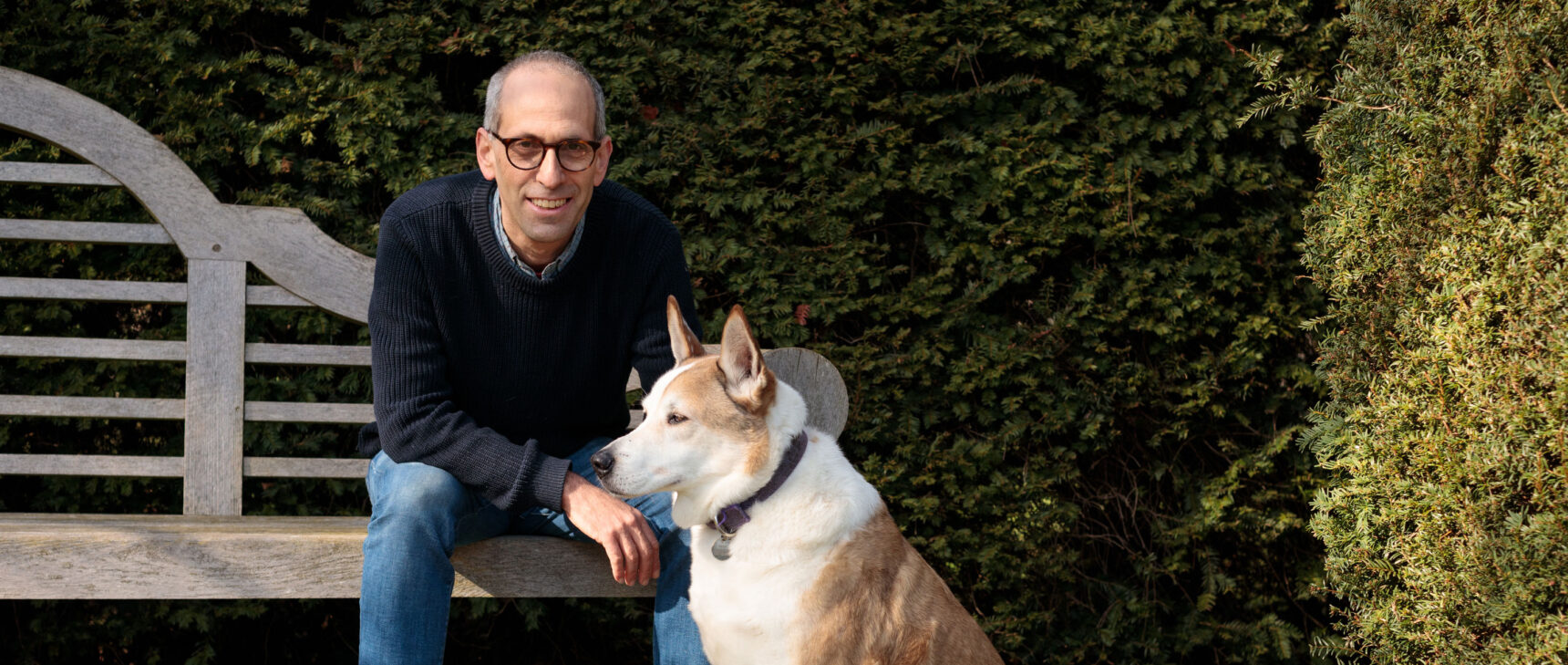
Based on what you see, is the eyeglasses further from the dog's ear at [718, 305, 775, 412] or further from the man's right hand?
the man's right hand

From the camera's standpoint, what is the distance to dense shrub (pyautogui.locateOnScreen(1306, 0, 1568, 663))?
8.52 feet

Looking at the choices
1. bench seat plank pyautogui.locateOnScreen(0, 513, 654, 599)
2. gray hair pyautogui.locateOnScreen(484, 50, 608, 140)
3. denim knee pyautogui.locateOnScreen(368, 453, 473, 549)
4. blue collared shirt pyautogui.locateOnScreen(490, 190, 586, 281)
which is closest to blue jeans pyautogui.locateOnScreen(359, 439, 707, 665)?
denim knee pyautogui.locateOnScreen(368, 453, 473, 549)

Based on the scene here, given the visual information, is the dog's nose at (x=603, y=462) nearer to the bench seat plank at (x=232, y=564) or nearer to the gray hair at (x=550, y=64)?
the bench seat plank at (x=232, y=564)

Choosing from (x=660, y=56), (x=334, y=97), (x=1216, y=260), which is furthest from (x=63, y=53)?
(x=1216, y=260)

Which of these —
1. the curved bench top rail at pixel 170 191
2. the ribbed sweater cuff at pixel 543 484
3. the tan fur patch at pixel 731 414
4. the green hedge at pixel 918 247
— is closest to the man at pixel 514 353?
the ribbed sweater cuff at pixel 543 484

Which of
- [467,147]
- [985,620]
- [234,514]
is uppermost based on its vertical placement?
[467,147]

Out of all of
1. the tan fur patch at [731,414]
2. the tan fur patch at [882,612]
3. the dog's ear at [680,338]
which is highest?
the dog's ear at [680,338]

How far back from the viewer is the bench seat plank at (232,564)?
3053 mm

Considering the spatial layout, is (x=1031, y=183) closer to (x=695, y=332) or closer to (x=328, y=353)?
(x=695, y=332)

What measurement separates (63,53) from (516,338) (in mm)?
2149

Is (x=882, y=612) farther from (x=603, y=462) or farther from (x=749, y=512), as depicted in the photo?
(x=603, y=462)

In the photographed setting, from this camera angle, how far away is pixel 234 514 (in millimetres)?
3654

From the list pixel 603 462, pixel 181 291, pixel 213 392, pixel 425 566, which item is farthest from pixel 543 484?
pixel 181 291

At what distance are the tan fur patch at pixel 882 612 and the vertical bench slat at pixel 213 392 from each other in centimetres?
196
